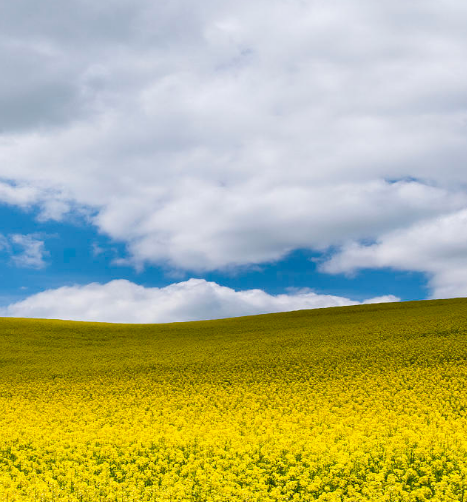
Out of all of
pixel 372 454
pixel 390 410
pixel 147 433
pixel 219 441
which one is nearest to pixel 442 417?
pixel 390 410

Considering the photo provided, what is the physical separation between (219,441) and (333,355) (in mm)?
17768

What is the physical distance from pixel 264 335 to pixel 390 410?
2569cm

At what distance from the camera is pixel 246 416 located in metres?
20.2

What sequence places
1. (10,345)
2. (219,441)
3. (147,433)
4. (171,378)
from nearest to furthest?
(219,441) → (147,433) → (171,378) → (10,345)

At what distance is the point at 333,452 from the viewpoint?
1361 cm

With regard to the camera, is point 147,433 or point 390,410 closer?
point 147,433

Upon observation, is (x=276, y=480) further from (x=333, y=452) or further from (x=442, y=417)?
(x=442, y=417)

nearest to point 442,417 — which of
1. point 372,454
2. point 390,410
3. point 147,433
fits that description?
point 390,410

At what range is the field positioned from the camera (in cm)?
1186

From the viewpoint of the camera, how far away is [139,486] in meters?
11.7

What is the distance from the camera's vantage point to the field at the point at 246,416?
1186cm

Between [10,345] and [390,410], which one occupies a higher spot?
[10,345]

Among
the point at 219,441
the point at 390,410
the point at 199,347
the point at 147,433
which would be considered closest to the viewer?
the point at 219,441

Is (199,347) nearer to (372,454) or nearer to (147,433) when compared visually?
(147,433)
